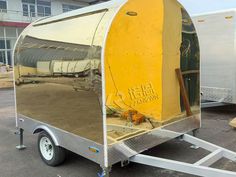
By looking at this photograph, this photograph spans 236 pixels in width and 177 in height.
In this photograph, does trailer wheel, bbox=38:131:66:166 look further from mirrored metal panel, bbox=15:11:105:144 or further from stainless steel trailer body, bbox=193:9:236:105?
stainless steel trailer body, bbox=193:9:236:105

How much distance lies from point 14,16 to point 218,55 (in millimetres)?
24964

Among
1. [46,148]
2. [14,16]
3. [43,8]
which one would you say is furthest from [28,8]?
[46,148]

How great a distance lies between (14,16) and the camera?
92.6 feet

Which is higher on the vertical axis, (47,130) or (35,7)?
(35,7)

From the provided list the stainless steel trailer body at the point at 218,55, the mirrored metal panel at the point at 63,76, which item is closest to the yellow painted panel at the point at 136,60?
the mirrored metal panel at the point at 63,76

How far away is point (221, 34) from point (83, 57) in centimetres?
540

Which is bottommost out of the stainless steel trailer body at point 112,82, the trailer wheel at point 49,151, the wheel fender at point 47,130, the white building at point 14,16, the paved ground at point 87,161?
the paved ground at point 87,161

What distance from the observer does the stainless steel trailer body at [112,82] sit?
12.0 ft

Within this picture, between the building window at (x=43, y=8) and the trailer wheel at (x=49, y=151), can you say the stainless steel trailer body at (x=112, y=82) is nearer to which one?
the trailer wheel at (x=49, y=151)

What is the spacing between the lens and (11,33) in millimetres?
28203

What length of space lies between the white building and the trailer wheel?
80.7 ft

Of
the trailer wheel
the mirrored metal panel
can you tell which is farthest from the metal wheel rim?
the mirrored metal panel

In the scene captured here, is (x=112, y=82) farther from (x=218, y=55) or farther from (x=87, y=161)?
(x=218, y=55)

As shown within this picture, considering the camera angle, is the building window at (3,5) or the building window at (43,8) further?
the building window at (43,8)
